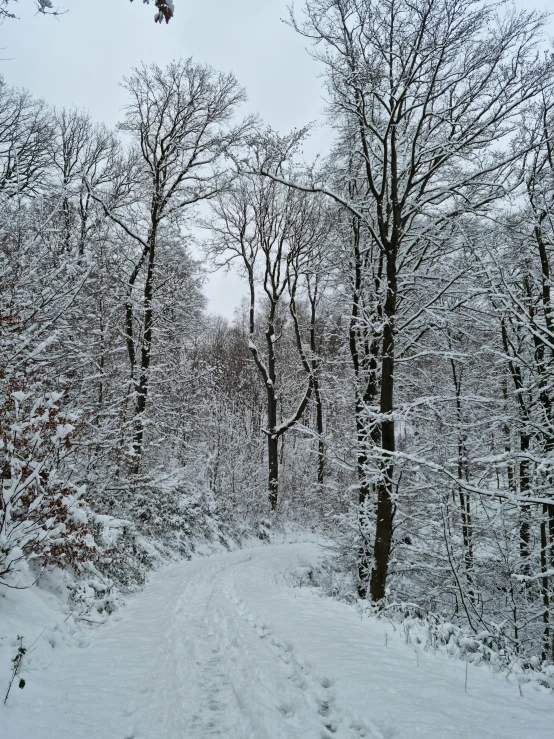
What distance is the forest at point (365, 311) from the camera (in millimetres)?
6410

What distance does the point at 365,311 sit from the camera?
31.7 ft

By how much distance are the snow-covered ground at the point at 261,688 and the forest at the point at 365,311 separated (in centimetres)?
127

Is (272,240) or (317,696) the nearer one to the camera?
(317,696)

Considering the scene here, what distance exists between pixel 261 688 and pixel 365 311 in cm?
746

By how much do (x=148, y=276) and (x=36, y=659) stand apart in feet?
42.2

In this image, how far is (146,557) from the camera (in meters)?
11.6

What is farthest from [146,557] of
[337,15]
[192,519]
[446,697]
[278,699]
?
[337,15]

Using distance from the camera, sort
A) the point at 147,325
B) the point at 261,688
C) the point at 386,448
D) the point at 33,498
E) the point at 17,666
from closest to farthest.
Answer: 1. the point at 17,666
2. the point at 261,688
3. the point at 33,498
4. the point at 386,448
5. the point at 147,325

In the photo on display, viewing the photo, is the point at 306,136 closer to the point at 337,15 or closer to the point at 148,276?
the point at 337,15

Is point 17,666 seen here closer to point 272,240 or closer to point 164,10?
point 164,10

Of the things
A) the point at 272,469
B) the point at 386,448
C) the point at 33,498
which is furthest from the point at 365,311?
the point at 272,469

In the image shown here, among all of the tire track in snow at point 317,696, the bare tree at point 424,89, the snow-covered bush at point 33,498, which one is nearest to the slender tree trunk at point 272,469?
the bare tree at point 424,89

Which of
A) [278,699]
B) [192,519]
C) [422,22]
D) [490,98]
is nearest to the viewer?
[278,699]

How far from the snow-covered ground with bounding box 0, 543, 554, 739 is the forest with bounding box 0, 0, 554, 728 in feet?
4.18
